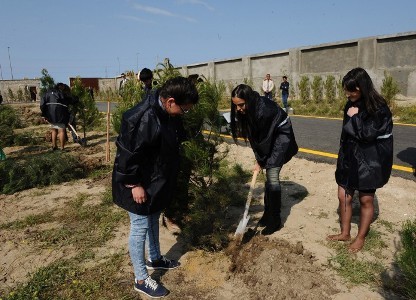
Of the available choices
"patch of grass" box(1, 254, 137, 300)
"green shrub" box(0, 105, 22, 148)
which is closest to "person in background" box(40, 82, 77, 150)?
"green shrub" box(0, 105, 22, 148)

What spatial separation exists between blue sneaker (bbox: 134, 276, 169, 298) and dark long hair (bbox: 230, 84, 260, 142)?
1575mm

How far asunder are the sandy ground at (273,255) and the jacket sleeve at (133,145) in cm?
110

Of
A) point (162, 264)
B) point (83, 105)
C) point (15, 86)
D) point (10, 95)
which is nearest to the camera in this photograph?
point (162, 264)

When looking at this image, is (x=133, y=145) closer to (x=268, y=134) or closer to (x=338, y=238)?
(x=268, y=134)

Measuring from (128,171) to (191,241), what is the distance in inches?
56.7

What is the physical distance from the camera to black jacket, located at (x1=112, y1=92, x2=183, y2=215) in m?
2.35

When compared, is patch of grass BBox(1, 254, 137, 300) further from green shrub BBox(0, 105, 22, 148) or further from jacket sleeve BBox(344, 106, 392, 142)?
green shrub BBox(0, 105, 22, 148)

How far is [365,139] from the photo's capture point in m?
2.87

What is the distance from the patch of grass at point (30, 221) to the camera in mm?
4223

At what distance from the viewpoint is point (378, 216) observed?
392 centimetres

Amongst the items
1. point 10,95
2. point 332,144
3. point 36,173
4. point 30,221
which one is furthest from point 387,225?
point 10,95

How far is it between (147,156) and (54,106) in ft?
21.4

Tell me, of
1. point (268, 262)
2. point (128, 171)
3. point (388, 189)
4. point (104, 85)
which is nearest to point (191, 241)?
point (268, 262)

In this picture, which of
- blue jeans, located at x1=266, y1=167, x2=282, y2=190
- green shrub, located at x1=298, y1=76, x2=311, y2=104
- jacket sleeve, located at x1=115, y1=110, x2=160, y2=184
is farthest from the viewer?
green shrub, located at x1=298, y1=76, x2=311, y2=104
